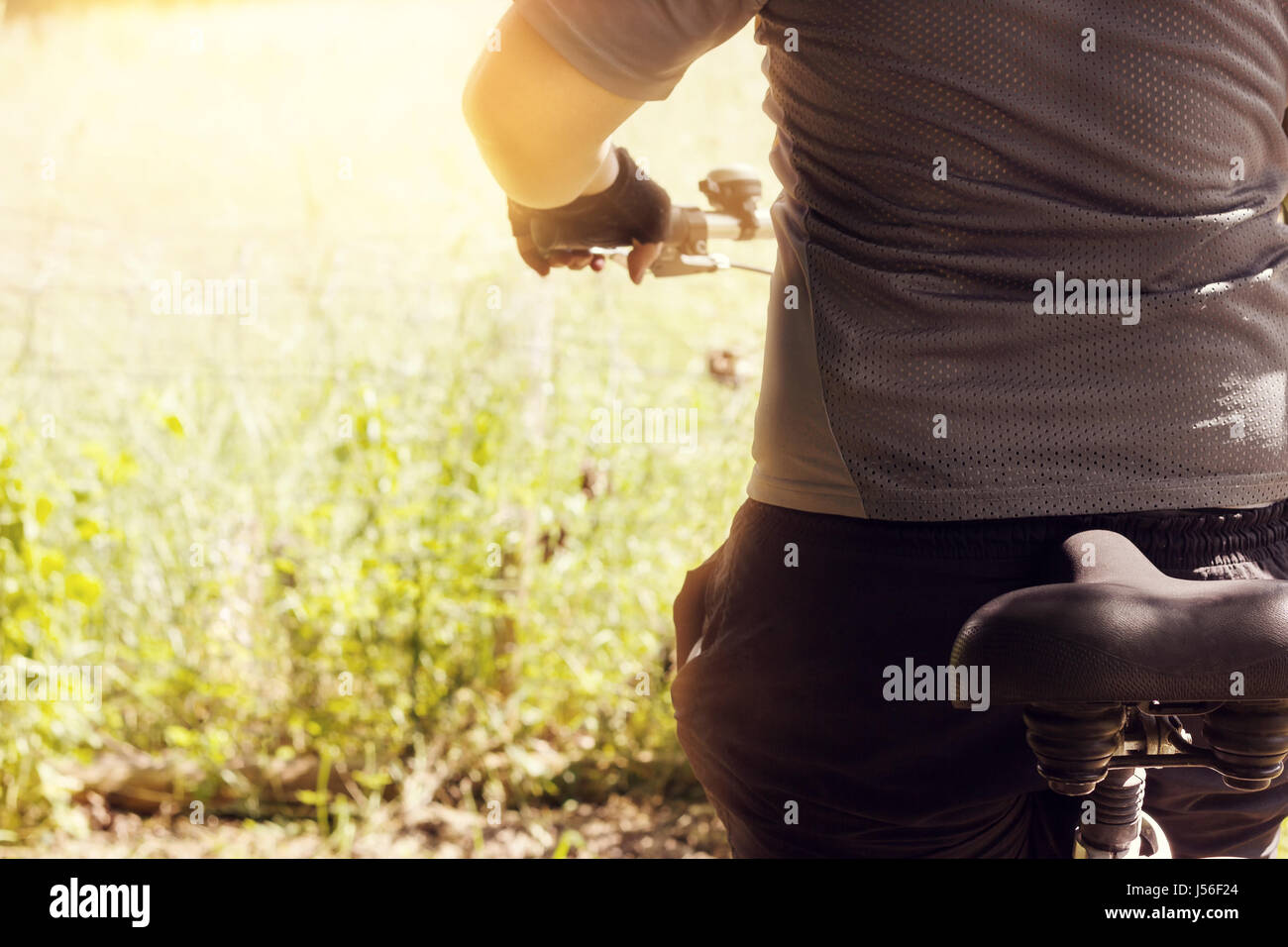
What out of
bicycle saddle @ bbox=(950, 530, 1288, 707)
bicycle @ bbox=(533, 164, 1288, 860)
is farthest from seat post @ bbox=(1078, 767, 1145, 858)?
bicycle saddle @ bbox=(950, 530, 1288, 707)

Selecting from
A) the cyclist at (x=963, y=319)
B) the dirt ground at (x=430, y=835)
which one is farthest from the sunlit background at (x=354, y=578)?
the cyclist at (x=963, y=319)

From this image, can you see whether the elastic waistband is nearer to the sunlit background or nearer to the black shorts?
the black shorts

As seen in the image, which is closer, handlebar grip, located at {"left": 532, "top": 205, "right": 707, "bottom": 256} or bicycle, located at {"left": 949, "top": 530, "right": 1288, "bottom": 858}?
bicycle, located at {"left": 949, "top": 530, "right": 1288, "bottom": 858}

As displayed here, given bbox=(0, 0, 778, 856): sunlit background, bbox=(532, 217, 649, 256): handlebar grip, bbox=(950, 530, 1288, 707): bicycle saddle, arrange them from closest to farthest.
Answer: bbox=(950, 530, 1288, 707): bicycle saddle < bbox=(532, 217, 649, 256): handlebar grip < bbox=(0, 0, 778, 856): sunlit background

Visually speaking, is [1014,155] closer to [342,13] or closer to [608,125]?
[608,125]

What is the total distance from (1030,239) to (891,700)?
18.9 inches

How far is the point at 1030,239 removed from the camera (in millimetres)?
1134

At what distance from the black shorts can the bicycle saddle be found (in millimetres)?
157

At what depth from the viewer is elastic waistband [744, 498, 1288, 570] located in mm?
1166

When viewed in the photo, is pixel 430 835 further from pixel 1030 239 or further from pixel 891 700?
pixel 1030 239

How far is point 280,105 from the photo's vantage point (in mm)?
7898
